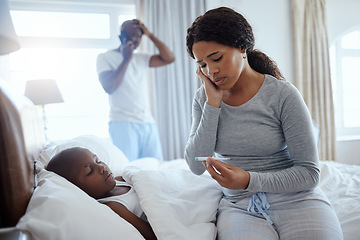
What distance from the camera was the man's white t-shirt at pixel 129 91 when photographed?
2.24 meters

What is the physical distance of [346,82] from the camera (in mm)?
4164

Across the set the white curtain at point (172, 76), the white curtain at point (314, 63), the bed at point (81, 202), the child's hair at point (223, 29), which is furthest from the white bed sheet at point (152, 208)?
the white curtain at point (314, 63)

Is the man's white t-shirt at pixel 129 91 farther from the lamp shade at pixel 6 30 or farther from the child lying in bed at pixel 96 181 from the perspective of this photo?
the lamp shade at pixel 6 30

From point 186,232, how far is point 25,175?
1.54 feet

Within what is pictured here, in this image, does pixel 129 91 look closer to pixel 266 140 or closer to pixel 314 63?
pixel 266 140

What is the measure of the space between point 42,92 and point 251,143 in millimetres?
2239

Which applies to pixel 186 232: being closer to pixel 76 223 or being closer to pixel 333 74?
pixel 76 223

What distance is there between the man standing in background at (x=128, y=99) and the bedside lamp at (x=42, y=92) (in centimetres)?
70

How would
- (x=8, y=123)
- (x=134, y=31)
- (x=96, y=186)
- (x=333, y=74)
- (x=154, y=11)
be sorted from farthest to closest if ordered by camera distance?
(x=333, y=74), (x=154, y=11), (x=134, y=31), (x=96, y=186), (x=8, y=123)

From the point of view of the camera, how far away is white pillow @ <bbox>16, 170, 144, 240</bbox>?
61 cm

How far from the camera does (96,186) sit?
3.28 ft

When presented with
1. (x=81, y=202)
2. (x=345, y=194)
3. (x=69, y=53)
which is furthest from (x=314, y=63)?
(x=81, y=202)

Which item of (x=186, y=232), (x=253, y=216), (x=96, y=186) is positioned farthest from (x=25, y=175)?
(x=253, y=216)

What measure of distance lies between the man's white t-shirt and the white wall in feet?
4.56
